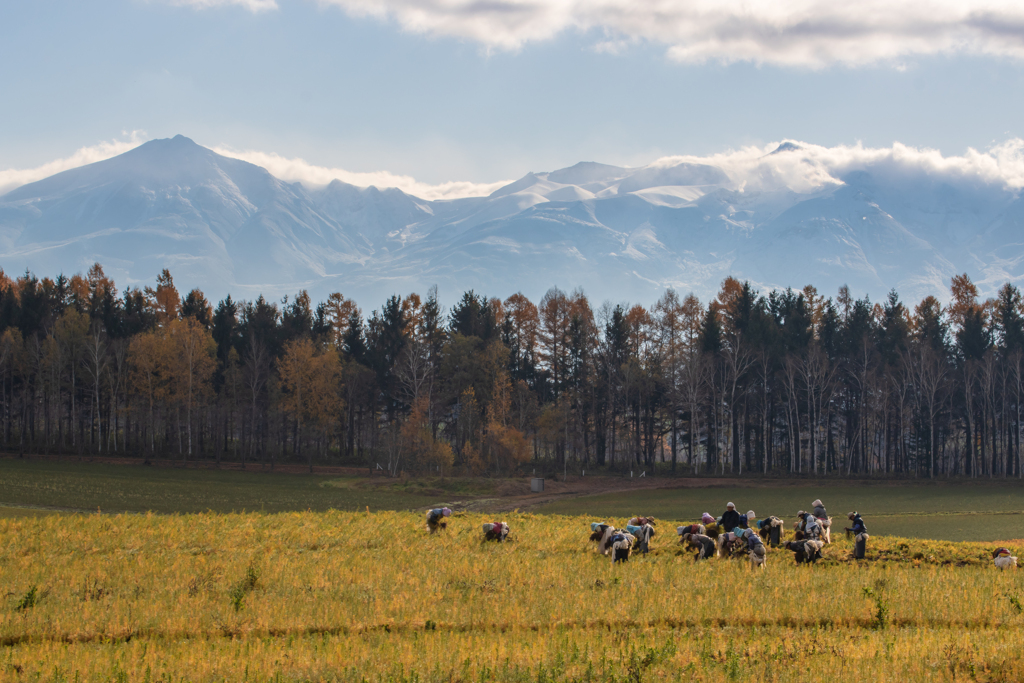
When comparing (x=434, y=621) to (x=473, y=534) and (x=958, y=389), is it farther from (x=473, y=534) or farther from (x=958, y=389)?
(x=958, y=389)

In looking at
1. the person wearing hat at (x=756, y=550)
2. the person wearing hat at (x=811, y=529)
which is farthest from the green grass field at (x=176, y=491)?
the person wearing hat at (x=811, y=529)

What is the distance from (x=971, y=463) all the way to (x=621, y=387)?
38.9m

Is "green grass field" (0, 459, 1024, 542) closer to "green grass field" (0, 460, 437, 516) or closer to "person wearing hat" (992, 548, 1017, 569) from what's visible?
"green grass field" (0, 460, 437, 516)

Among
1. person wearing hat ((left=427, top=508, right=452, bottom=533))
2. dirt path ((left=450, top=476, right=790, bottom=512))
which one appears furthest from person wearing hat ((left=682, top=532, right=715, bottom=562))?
dirt path ((left=450, top=476, right=790, bottom=512))

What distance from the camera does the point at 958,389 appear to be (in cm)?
8469

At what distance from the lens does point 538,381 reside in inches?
3725

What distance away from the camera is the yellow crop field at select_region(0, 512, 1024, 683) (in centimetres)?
1243

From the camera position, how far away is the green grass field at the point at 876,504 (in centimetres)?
3934

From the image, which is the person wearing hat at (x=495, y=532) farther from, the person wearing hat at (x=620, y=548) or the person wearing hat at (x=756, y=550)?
the person wearing hat at (x=756, y=550)

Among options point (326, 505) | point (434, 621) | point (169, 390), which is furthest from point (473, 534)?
point (169, 390)

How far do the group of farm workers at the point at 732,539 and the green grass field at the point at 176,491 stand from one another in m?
21.2

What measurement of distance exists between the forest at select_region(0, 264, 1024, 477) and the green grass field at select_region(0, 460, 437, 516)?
10036 millimetres

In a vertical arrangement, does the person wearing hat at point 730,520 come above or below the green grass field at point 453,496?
above

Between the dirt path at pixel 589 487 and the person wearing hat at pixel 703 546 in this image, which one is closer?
the person wearing hat at pixel 703 546
